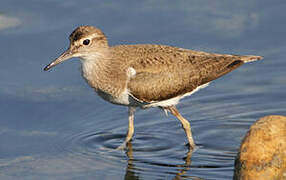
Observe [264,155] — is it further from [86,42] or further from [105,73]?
[86,42]

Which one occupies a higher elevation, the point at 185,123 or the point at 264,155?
the point at 185,123

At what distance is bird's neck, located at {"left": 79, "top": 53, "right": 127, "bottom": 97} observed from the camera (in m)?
11.5

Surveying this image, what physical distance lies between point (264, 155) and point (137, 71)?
3.14m

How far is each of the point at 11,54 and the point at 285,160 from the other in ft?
23.1

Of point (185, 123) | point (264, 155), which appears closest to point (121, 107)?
point (185, 123)

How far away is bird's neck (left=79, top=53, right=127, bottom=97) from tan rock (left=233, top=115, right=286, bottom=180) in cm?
290

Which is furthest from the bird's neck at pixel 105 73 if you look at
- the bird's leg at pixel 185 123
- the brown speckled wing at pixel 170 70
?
the bird's leg at pixel 185 123

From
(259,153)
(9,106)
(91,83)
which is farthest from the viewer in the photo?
(9,106)

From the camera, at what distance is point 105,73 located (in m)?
11.6

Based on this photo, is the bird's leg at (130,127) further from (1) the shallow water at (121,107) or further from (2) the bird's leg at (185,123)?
(2) the bird's leg at (185,123)

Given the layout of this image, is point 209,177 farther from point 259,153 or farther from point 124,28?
point 124,28

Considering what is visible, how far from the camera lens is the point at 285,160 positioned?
30.6 ft

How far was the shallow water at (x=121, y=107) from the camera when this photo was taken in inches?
446

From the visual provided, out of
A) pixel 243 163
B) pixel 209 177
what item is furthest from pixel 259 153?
pixel 209 177
